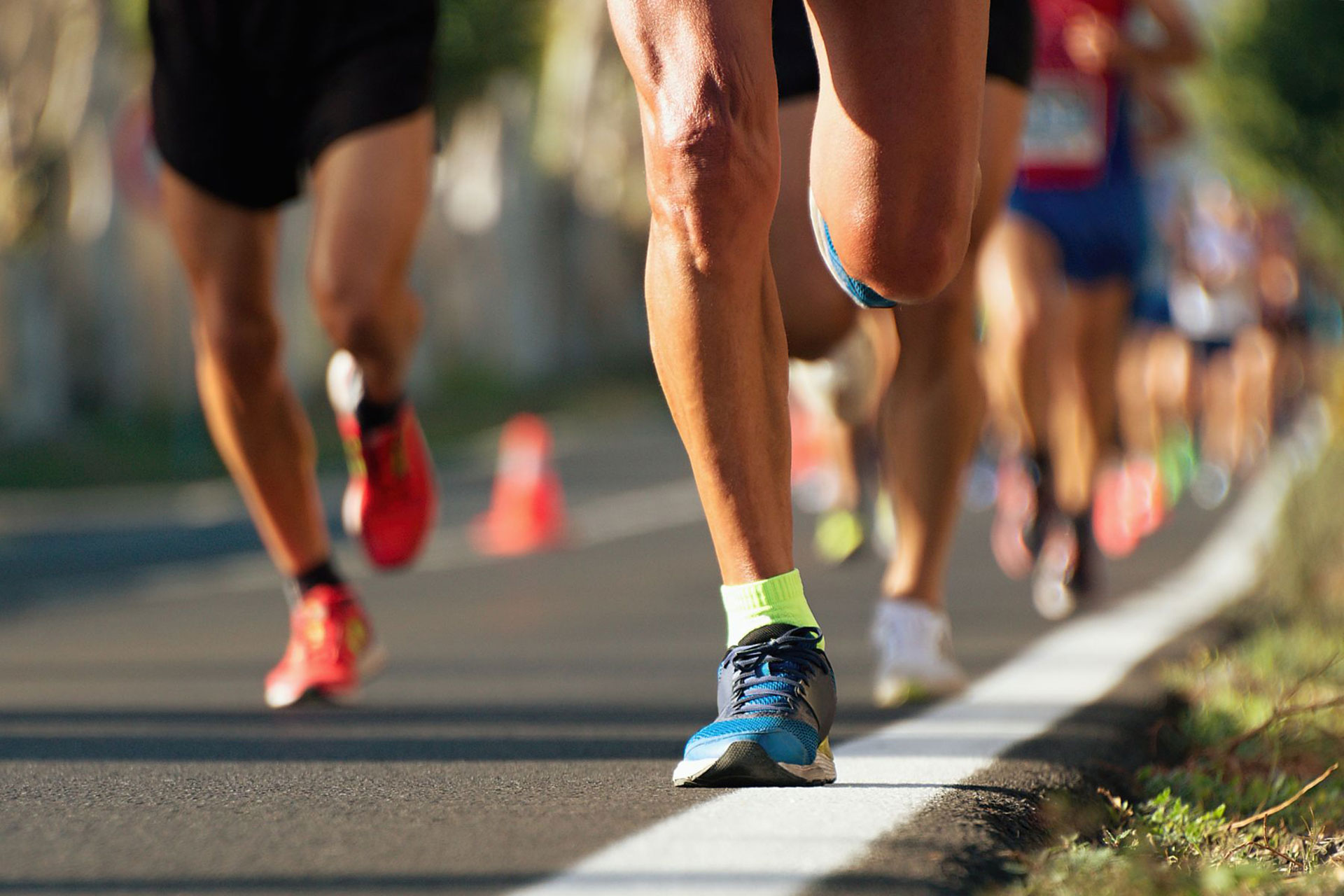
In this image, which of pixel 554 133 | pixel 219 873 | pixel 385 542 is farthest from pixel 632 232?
pixel 219 873

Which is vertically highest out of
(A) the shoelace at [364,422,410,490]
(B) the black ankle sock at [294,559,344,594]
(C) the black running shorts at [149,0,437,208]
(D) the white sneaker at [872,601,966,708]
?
(C) the black running shorts at [149,0,437,208]

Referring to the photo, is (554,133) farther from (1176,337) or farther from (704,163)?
(704,163)

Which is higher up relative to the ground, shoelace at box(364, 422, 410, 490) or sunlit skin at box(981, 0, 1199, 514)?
shoelace at box(364, 422, 410, 490)

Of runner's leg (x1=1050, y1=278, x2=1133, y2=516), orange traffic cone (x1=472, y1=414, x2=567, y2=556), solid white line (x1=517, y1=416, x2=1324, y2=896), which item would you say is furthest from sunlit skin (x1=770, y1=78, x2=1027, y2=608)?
orange traffic cone (x1=472, y1=414, x2=567, y2=556)

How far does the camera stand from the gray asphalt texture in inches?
88.3

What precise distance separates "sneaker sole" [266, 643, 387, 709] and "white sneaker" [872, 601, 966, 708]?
3.47ft

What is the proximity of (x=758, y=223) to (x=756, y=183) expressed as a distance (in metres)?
0.06

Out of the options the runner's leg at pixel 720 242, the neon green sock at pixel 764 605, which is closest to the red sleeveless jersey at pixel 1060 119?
the runner's leg at pixel 720 242

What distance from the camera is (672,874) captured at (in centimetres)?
211

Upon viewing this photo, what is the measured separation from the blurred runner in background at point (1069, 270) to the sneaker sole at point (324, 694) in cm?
239

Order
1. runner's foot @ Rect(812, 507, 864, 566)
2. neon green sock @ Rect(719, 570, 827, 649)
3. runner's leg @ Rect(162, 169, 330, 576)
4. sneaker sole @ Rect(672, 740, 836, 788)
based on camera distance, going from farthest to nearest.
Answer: runner's foot @ Rect(812, 507, 864, 566) < runner's leg @ Rect(162, 169, 330, 576) < neon green sock @ Rect(719, 570, 827, 649) < sneaker sole @ Rect(672, 740, 836, 788)

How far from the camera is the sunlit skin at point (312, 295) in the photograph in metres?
3.89

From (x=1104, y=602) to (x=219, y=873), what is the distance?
4.38m

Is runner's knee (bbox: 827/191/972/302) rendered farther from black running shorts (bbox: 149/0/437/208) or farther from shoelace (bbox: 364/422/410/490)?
shoelace (bbox: 364/422/410/490)
